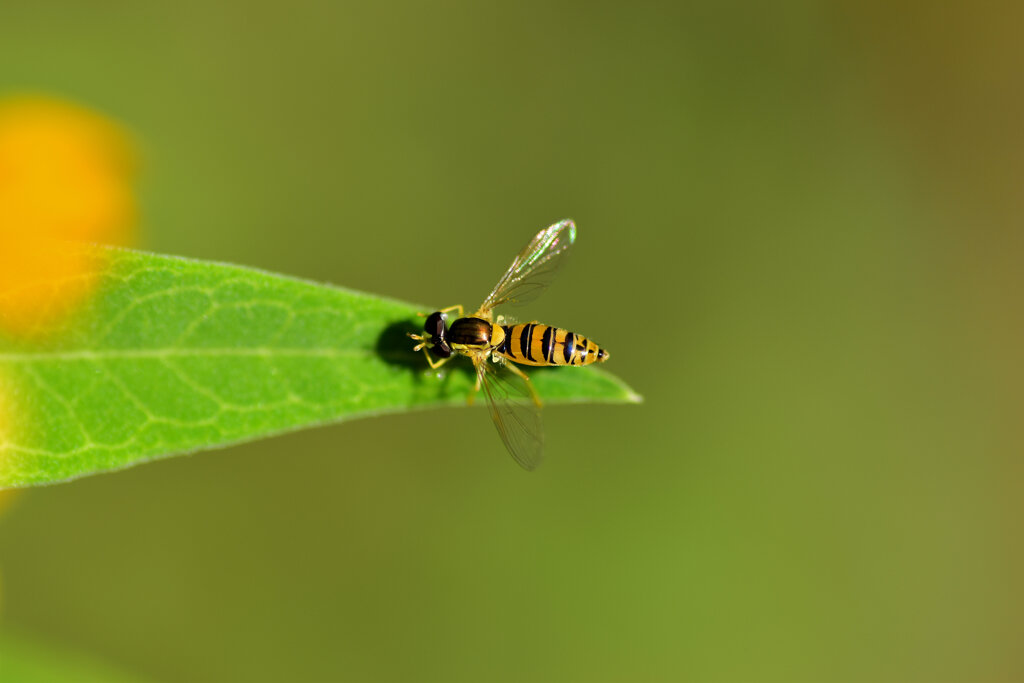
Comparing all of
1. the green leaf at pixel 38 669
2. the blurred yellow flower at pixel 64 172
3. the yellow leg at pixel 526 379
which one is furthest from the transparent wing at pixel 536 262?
the green leaf at pixel 38 669

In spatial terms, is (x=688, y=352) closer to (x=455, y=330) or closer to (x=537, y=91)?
(x=537, y=91)

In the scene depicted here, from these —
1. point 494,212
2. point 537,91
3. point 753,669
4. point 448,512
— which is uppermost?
point 537,91

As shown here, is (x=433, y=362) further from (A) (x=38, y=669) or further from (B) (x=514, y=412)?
(A) (x=38, y=669)

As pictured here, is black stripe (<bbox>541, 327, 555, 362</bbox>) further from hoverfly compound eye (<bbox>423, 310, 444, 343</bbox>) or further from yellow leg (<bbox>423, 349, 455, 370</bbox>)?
yellow leg (<bbox>423, 349, 455, 370</bbox>)

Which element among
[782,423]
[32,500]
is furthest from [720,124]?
[32,500]

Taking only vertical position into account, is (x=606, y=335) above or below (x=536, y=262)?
above

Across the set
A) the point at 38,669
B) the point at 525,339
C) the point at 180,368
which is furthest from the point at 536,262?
the point at 38,669
